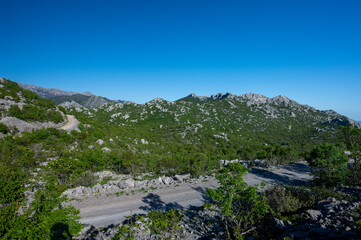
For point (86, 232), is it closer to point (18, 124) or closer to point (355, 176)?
point (355, 176)

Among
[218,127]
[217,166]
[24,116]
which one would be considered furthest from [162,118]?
[217,166]

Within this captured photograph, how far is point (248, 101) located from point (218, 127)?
230 ft

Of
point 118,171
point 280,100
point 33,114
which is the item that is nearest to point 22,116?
point 33,114

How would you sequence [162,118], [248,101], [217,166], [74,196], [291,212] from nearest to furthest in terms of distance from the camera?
[291,212] → [74,196] → [217,166] → [162,118] → [248,101]

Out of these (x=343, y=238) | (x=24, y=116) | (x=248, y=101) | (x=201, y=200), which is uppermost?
(x=248, y=101)

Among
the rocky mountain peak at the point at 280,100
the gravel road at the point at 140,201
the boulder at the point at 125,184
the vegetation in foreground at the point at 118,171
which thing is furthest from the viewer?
the rocky mountain peak at the point at 280,100

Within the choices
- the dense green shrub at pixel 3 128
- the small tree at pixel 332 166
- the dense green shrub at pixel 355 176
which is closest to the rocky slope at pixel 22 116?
the dense green shrub at pixel 3 128

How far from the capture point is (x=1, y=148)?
25.1 m

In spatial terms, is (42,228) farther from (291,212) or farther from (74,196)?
(291,212)

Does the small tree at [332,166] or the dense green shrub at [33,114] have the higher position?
the dense green shrub at [33,114]

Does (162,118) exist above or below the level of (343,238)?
above

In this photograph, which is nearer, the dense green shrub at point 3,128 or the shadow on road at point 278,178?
the shadow on road at point 278,178

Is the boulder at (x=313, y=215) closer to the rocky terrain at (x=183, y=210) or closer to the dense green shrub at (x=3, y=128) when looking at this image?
the rocky terrain at (x=183, y=210)

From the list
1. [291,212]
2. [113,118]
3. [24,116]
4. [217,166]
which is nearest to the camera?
[291,212]
